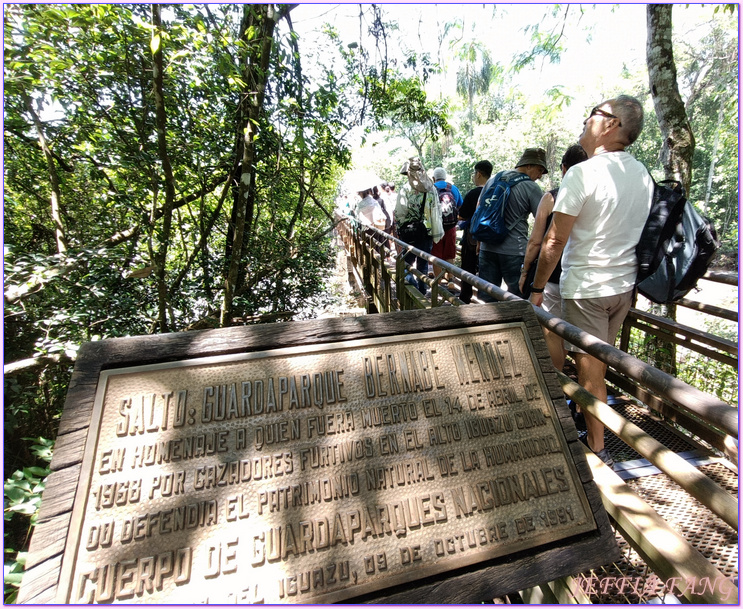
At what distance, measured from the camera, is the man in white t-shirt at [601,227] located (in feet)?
5.96

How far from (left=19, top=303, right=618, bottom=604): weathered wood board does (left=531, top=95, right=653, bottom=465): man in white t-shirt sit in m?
0.71

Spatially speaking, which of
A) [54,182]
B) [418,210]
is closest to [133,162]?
[54,182]

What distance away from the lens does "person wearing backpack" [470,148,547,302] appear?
3023 mm

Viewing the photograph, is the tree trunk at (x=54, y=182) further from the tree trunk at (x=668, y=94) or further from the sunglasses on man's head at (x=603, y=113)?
the tree trunk at (x=668, y=94)

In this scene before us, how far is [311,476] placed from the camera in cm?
114

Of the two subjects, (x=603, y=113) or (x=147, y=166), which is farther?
A: (x=147, y=166)

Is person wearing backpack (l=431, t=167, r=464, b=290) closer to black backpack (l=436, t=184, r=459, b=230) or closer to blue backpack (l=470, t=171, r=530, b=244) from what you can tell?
black backpack (l=436, t=184, r=459, b=230)

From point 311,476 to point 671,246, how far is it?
214 cm

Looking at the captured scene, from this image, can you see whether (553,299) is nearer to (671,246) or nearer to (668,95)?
(671,246)

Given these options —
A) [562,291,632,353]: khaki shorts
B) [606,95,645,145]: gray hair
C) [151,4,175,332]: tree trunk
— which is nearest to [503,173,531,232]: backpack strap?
[606,95,645,145]: gray hair

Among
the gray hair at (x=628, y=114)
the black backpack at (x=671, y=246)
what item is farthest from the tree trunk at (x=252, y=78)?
the black backpack at (x=671, y=246)

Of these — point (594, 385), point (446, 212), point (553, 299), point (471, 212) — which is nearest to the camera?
point (594, 385)

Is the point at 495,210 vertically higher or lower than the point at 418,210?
higher

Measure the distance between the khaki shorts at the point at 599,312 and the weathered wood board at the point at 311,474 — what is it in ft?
2.32
